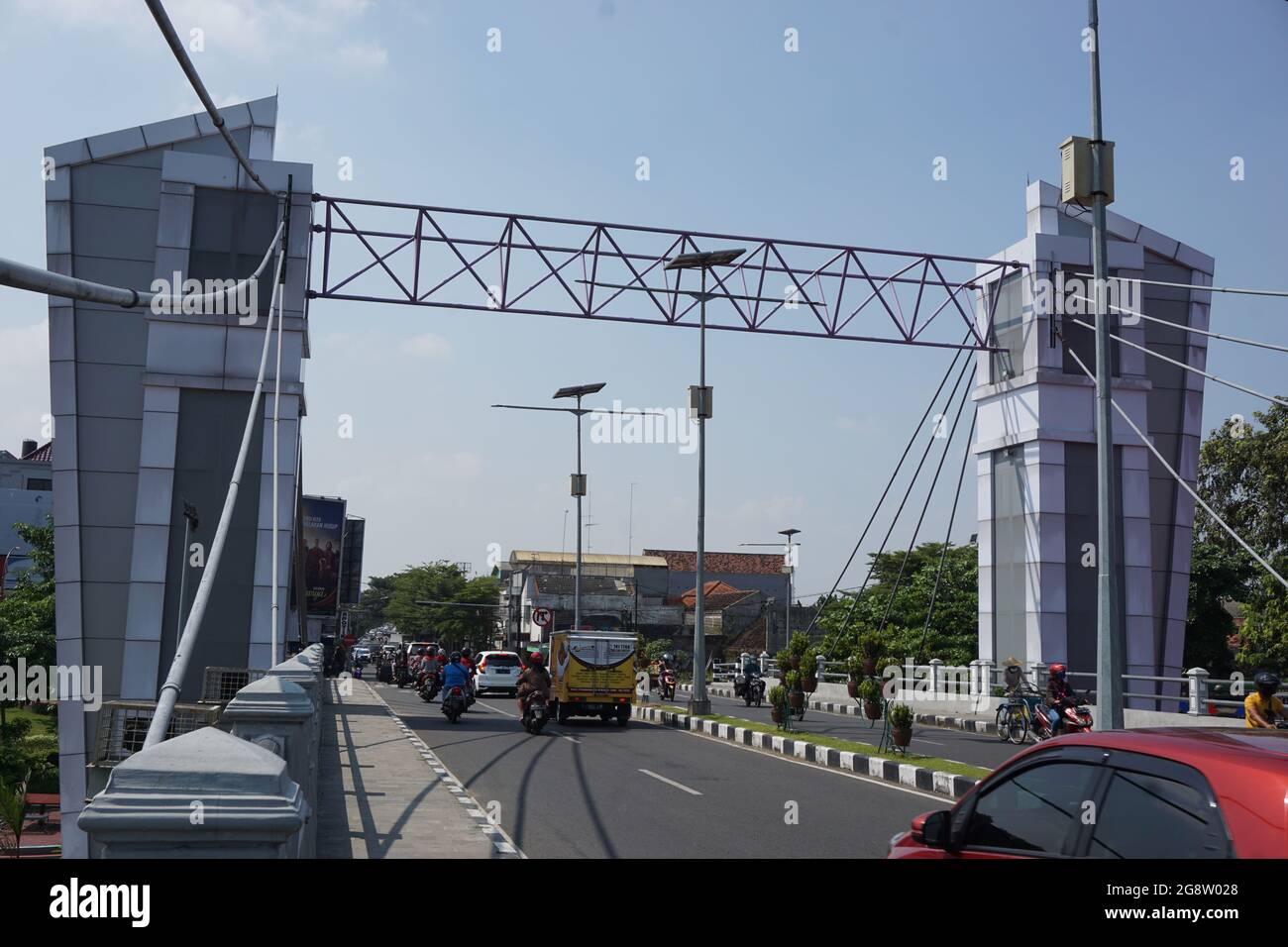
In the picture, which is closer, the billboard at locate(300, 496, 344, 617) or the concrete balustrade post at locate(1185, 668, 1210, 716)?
the concrete balustrade post at locate(1185, 668, 1210, 716)

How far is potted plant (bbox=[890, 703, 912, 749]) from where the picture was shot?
1639 centimetres

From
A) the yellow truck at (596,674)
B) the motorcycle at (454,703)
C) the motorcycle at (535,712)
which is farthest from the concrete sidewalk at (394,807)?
the yellow truck at (596,674)

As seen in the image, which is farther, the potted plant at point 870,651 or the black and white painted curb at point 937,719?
the black and white painted curb at point 937,719

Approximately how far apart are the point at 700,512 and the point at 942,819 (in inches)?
821

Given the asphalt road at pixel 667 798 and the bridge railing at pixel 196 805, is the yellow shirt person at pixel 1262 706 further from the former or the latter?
the bridge railing at pixel 196 805

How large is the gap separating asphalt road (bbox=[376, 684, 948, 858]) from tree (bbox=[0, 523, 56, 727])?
66.6 feet

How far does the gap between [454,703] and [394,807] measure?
1227 centimetres

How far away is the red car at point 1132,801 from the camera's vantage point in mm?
3094

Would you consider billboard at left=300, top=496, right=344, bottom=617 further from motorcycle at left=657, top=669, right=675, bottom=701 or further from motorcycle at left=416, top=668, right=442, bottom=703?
motorcycle at left=657, top=669, right=675, bottom=701

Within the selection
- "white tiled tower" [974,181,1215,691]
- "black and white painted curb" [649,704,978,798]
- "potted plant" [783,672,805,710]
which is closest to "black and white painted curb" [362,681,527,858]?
"black and white painted curb" [649,704,978,798]

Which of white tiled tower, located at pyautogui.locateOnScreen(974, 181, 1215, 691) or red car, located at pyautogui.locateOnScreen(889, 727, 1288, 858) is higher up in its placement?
white tiled tower, located at pyautogui.locateOnScreen(974, 181, 1215, 691)

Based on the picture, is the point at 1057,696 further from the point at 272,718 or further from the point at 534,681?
the point at 272,718

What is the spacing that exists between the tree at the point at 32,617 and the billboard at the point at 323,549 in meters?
12.1

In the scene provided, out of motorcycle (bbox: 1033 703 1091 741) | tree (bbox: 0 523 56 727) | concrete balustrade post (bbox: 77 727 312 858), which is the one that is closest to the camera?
concrete balustrade post (bbox: 77 727 312 858)
